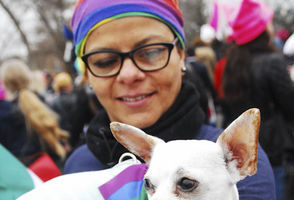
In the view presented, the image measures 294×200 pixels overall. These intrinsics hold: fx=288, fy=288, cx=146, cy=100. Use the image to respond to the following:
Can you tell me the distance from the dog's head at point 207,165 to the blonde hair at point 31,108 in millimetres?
3084

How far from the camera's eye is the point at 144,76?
126 centimetres

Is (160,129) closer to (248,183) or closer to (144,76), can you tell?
(144,76)

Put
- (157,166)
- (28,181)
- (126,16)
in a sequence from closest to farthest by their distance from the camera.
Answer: (157,166)
(126,16)
(28,181)

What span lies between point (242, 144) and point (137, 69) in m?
0.58

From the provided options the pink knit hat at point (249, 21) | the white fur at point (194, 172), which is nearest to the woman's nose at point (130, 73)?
the white fur at point (194, 172)

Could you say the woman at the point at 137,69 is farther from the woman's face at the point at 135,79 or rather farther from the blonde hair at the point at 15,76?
the blonde hair at the point at 15,76

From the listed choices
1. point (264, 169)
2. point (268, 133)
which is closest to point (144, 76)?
point (264, 169)

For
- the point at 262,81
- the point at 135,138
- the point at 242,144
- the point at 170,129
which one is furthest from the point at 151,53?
the point at 262,81

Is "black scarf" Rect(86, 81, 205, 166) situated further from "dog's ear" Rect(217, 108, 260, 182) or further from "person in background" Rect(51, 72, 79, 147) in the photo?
"person in background" Rect(51, 72, 79, 147)

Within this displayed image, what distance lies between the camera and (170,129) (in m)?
1.27

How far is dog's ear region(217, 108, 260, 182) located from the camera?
31.8 inches

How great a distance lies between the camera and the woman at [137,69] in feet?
4.04

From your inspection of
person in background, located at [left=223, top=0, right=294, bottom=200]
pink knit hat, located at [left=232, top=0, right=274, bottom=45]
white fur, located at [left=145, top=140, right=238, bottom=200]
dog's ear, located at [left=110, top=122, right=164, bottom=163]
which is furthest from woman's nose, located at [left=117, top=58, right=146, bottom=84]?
pink knit hat, located at [left=232, top=0, right=274, bottom=45]

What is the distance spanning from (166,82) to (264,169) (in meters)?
0.54
